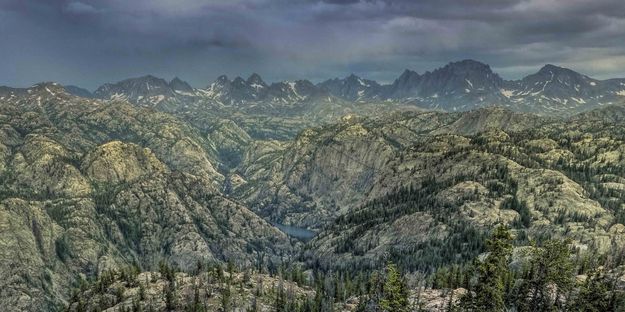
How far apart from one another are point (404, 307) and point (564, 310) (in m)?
44.5

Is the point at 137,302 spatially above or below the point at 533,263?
below

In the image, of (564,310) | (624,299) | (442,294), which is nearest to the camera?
(624,299)

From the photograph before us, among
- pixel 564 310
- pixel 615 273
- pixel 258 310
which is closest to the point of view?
pixel 564 310

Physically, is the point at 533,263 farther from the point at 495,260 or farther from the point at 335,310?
the point at 335,310

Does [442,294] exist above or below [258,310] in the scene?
above

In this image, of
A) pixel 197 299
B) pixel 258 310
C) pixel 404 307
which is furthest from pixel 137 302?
pixel 404 307

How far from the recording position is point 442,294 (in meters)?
168

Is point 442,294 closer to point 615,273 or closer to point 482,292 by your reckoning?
point 615,273

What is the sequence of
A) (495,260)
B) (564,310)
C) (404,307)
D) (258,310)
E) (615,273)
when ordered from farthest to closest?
1. (258,310)
2. (615,273)
3. (564,310)
4. (404,307)
5. (495,260)

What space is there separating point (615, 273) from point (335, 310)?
84.8 meters

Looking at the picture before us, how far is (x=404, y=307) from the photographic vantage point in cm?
9250

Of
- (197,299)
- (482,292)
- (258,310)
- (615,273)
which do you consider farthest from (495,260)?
(197,299)

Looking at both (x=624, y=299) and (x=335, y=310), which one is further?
(x=335, y=310)

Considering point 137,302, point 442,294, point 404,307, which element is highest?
point 404,307
